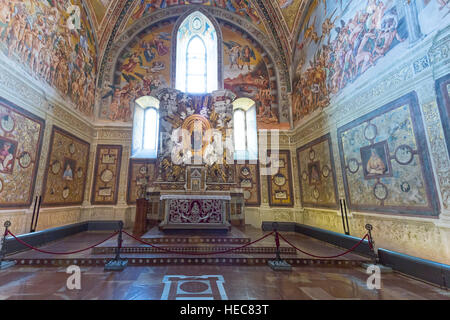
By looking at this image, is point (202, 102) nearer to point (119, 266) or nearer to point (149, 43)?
point (149, 43)

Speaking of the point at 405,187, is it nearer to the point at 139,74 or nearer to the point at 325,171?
the point at 325,171

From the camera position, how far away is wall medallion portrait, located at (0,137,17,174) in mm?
5281

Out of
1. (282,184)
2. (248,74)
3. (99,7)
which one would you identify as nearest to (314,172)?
(282,184)

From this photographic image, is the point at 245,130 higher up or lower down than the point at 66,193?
higher up

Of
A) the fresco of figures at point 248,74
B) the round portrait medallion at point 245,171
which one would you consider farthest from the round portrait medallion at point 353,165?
the fresco of figures at point 248,74

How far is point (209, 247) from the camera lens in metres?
5.62

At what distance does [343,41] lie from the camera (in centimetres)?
684

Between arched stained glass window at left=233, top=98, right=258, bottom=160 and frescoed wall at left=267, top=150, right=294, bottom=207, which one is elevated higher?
arched stained glass window at left=233, top=98, right=258, bottom=160

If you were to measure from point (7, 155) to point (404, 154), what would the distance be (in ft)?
33.7

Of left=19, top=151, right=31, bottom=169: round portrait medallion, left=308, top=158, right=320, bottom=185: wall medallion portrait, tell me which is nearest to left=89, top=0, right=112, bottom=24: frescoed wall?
left=19, top=151, right=31, bottom=169: round portrait medallion

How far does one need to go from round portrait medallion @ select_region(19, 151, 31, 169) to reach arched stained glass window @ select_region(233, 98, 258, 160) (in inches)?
310

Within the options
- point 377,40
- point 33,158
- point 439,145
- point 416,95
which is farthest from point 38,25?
point 439,145

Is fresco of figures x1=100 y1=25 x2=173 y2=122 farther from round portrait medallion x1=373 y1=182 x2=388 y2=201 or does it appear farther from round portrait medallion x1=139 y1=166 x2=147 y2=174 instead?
round portrait medallion x1=373 y1=182 x2=388 y2=201

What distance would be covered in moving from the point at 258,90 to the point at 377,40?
→ 6.07 m
